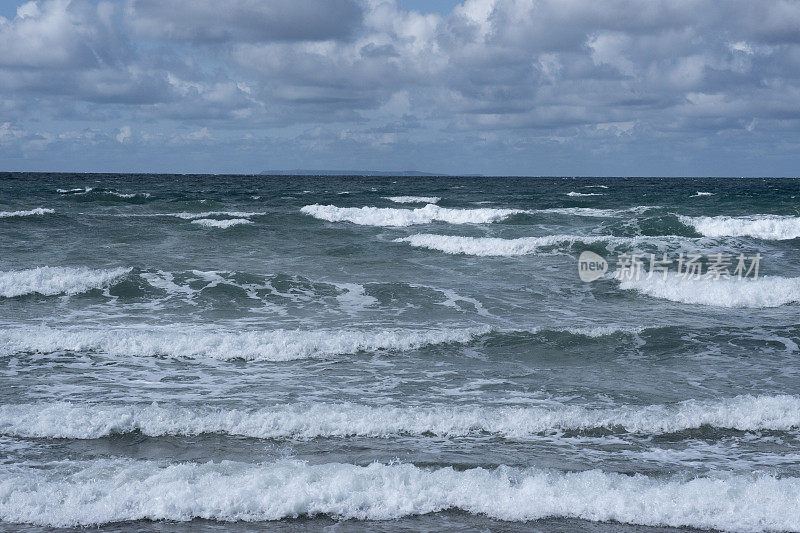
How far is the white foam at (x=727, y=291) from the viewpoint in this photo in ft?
44.5

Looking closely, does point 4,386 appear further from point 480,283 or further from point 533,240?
point 533,240

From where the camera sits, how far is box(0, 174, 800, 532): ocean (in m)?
4.94

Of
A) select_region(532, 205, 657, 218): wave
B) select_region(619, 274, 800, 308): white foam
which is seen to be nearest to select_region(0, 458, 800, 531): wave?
select_region(619, 274, 800, 308): white foam

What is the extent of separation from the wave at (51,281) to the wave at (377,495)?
8768 mm

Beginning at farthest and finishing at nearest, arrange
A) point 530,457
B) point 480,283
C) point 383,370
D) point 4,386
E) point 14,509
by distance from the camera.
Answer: point 480,283 → point 383,370 → point 4,386 → point 530,457 → point 14,509

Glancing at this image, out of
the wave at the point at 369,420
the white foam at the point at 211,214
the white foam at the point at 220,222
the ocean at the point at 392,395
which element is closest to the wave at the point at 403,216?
the white foam at the point at 211,214

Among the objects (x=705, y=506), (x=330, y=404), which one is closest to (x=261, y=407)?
(x=330, y=404)

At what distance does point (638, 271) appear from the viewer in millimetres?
16719

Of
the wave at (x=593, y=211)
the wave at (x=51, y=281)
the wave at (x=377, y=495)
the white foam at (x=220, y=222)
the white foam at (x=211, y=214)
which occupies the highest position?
the wave at (x=593, y=211)

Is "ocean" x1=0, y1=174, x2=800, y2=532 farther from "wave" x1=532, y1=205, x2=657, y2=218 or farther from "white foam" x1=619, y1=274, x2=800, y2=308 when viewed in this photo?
"wave" x1=532, y1=205, x2=657, y2=218

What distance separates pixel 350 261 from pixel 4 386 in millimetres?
11039

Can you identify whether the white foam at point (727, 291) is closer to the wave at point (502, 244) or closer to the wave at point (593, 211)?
the wave at point (502, 244)

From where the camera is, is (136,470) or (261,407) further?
(261,407)

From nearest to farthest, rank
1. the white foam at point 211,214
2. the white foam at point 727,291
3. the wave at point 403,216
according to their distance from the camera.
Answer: the white foam at point 727,291
the white foam at point 211,214
the wave at point 403,216
